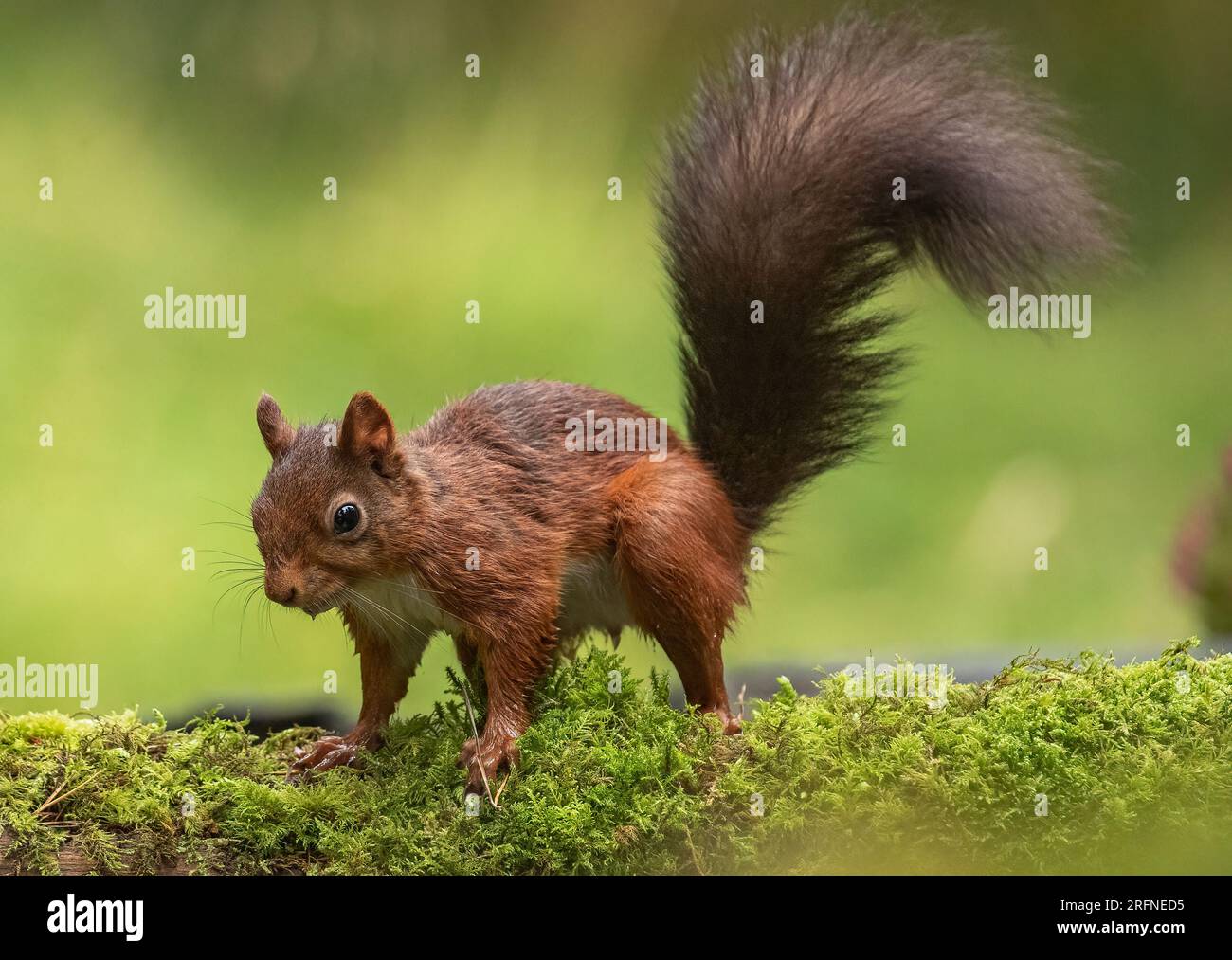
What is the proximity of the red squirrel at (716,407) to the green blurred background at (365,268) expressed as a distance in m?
0.44

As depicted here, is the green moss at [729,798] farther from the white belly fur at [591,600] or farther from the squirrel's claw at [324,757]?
the white belly fur at [591,600]

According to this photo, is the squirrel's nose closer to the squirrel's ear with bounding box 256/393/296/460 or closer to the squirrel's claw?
the squirrel's ear with bounding box 256/393/296/460

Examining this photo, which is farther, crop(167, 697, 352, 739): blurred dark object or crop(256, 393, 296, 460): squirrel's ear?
crop(167, 697, 352, 739): blurred dark object

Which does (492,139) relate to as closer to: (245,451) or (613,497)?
(245,451)

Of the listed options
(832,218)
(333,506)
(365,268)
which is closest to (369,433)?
(333,506)

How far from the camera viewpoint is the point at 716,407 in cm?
267

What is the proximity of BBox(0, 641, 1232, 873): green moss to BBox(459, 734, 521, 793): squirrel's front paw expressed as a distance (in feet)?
0.09

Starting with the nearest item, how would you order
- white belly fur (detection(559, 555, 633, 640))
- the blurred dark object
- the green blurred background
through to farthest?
white belly fur (detection(559, 555, 633, 640)) < the blurred dark object < the green blurred background

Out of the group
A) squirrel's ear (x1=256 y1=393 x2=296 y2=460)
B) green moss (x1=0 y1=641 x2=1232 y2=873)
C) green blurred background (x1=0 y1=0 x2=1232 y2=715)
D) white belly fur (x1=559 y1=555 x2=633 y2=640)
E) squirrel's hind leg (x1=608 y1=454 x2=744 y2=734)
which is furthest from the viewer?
green blurred background (x1=0 y1=0 x2=1232 y2=715)

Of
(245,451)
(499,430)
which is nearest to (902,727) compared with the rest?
(499,430)

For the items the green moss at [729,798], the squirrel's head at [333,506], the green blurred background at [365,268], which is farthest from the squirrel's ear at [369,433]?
the green blurred background at [365,268]

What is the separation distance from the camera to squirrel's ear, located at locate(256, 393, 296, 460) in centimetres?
216

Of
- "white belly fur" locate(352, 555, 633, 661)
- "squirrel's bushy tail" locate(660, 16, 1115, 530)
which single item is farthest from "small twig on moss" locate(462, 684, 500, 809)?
"squirrel's bushy tail" locate(660, 16, 1115, 530)

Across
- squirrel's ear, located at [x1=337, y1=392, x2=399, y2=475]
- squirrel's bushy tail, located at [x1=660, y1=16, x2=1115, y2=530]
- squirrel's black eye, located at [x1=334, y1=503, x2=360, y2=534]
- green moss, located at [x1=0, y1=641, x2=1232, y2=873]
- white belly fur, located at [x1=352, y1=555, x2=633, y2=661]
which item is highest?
squirrel's bushy tail, located at [x1=660, y1=16, x2=1115, y2=530]
